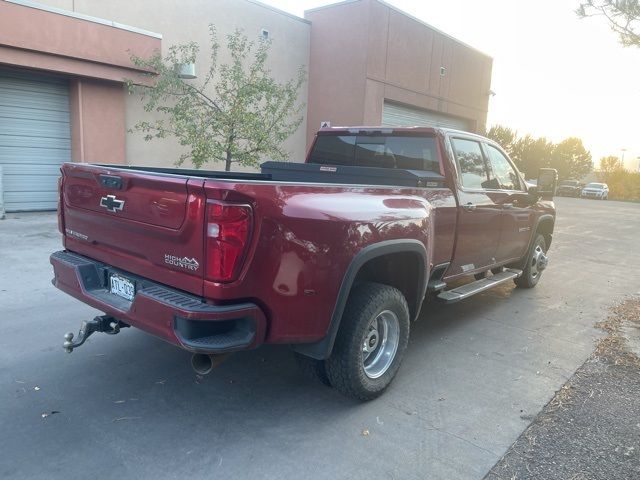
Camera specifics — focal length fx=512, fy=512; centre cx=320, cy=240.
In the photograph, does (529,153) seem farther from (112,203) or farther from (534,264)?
(112,203)

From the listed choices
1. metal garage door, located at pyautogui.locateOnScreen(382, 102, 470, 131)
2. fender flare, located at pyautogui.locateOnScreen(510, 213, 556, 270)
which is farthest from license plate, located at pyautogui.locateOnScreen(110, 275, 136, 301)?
metal garage door, located at pyautogui.locateOnScreen(382, 102, 470, 131)

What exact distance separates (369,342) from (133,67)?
401 inches

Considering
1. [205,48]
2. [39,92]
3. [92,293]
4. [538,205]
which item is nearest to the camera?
[92,293]

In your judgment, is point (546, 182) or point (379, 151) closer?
point (379, 151)

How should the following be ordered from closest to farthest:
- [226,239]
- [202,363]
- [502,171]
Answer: [226,239], [202,363], [502,171]

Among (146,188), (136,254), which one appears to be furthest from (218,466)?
(146,188)

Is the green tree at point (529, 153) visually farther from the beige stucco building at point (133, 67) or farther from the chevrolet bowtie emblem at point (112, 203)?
the chevrolet bowtie emblem at point (112, 203)

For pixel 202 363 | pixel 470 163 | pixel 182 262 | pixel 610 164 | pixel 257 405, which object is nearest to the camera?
pixel 182 262

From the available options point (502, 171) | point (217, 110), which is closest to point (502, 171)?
point (502, 171)

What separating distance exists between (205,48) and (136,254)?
1178cm

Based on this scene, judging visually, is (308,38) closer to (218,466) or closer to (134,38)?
(134,38)

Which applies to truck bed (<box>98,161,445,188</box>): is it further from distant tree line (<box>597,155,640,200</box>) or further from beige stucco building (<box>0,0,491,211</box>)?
distant tree line (<box>597,155,640,200</box>)

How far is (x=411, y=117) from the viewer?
19641 mm

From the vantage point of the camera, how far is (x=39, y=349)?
430 centimetres
